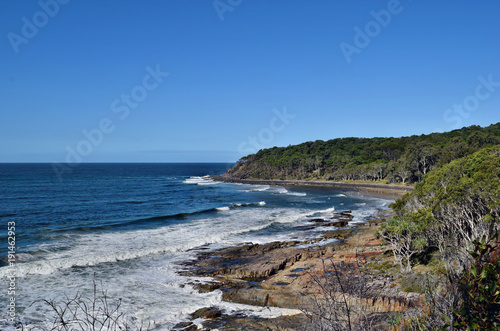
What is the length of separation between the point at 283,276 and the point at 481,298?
58.1ft

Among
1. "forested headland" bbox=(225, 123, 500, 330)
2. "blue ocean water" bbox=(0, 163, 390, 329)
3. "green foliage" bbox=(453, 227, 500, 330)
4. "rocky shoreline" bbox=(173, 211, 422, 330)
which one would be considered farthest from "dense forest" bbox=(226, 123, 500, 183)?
"green foliage" bbox=(453, 227, 500, 330)

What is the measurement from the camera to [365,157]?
122062 mm

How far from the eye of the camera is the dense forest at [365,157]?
8094 centimetres

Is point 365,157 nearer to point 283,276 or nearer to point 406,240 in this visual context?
point 406,240

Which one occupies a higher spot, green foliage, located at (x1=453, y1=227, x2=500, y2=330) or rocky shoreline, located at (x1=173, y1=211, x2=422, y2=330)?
green foliage, located at (x1=453, y1=227, x2=500, y2=330)

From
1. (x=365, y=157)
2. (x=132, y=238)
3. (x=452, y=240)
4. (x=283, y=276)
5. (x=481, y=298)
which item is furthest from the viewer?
(x=365, y=157)

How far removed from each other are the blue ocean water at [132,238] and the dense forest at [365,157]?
26.7 metres

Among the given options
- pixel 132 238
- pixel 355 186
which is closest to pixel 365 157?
pixel 355 186

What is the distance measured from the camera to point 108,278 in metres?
21.8

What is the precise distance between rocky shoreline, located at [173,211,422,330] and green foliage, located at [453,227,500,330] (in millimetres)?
3868

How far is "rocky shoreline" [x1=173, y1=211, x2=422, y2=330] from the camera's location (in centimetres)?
1501

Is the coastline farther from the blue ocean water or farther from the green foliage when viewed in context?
the green foliage

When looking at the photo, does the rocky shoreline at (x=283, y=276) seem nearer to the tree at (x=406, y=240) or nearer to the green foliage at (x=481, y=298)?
the tree at (x=406, y=240)

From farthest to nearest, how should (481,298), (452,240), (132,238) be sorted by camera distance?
(132,238) → (452,240) → (481,298)
